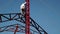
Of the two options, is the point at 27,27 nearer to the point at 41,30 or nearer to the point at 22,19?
the point at 22,19

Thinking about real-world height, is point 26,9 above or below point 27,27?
above

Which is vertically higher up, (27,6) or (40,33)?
(27,6)

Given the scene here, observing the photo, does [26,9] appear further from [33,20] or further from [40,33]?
[40,33]

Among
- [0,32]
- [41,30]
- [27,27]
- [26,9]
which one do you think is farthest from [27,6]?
[0,32]

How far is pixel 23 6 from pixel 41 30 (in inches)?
419

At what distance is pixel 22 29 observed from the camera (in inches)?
1829

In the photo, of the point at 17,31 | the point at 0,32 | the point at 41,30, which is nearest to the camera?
the point at 41,30

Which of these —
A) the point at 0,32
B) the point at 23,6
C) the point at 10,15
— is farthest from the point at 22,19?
the point at 0,32

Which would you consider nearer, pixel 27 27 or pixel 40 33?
pixel 27 27

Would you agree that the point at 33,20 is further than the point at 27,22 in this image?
Yes

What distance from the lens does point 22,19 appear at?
1422 inches

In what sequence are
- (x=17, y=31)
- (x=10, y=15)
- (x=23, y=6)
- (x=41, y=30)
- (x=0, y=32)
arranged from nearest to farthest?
1. (x=23, y=6)
2. (x=10, y=15)
3. (x=41, y=30)
4. (x=0, y=32)
5. (x=17, y=31)

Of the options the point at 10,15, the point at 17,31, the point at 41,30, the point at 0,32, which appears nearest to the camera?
the point at 10,15

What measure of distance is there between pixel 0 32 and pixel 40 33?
719 cm
